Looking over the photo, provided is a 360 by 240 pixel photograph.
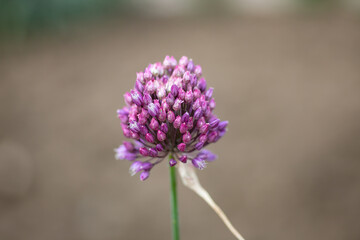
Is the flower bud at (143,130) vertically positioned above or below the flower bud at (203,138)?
above

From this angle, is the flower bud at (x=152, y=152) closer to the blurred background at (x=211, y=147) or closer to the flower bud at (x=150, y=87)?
the flower bud at (x=150, y=87)

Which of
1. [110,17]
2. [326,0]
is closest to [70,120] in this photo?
[110,17]

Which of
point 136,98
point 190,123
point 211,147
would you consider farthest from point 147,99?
point 211,147

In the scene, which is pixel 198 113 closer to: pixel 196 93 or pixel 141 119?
pixel 196 93

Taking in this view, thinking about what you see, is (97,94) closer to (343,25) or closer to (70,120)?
(70,120)

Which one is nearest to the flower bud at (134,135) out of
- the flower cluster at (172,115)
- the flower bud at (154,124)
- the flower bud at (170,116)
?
the flower cluster at (172,115)

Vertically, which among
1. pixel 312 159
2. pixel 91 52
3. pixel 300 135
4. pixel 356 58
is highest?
pixel 91 52

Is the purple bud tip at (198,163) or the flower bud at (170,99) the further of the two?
the purple bud tip at (198,163)

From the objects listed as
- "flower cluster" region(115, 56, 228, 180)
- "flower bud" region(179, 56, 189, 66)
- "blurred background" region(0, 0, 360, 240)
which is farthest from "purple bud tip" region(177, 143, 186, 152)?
"blurred background" region(0, 0, 360, 240)
